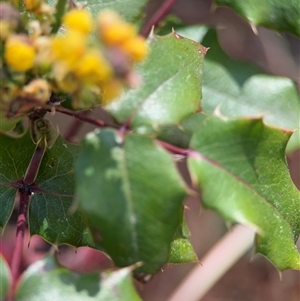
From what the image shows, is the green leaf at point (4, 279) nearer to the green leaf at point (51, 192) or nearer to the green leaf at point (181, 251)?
the green leaf at point (51, 192)

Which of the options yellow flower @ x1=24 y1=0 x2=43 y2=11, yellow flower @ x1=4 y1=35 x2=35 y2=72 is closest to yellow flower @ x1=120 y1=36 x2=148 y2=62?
yellow flower @ x1=4 y1=35 x2=35 y2=72

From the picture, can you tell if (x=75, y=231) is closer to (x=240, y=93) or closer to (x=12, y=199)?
(x=12, y=199)

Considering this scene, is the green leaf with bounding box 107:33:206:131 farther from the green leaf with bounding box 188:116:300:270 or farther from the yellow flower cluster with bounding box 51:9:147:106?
the yellow flower cluster with bounding box 51:9:147:106

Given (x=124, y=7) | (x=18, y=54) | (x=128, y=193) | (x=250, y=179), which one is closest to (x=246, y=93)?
(x=124, y=7)

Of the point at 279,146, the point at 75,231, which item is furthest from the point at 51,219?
the point at 279,146

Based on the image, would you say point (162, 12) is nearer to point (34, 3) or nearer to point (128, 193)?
point (34, 3)

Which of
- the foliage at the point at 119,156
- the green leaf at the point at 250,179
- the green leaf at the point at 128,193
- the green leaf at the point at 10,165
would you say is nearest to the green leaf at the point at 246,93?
the foliage at the point at 119,156

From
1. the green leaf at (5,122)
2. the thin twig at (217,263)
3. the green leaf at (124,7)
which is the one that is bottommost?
the thin twig at (217,263)
